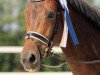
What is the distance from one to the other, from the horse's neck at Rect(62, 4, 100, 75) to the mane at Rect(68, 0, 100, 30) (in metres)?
0.04

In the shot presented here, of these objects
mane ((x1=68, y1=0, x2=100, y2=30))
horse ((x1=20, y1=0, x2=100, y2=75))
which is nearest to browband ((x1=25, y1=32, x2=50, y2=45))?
horse ((x1=20, y1=0, x2=100, y2=75))

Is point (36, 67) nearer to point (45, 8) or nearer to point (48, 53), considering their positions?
point (48, 53)

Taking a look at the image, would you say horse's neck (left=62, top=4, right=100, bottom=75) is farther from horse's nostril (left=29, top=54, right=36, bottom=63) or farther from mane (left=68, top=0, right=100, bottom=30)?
horse's nostril (left=29, top=54, right=36, bottom=63)

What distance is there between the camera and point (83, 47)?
428 cm

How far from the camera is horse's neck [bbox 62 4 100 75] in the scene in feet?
13.9

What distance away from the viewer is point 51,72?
7570mm

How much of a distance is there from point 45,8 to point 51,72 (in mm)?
3622

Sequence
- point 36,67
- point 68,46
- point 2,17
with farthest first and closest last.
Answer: point 2,17, point 68,46, point 36,67

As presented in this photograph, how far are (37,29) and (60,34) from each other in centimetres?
28

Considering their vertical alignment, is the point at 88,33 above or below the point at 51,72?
above

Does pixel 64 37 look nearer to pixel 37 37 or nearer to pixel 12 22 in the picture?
pixel 37 37

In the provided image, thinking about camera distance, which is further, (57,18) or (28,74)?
(28,74)

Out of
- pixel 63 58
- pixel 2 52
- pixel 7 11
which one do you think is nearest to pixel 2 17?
pixel 7 11

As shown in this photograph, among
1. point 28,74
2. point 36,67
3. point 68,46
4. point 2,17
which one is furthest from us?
point 2,17
